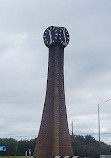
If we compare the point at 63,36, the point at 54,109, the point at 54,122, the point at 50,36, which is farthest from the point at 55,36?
the point at 54,122

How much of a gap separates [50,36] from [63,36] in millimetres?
1803

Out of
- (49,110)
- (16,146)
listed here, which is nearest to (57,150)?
(49,110)

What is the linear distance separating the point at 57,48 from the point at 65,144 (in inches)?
508

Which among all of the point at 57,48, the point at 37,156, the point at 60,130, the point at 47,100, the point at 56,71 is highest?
the point at 57,48

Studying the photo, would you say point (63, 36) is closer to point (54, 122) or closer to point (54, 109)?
point (54, 109)

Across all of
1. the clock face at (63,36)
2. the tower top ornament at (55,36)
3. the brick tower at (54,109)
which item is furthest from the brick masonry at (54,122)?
the clock face at (63,36)

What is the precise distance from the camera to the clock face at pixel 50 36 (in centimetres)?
4578

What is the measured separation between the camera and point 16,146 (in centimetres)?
9550

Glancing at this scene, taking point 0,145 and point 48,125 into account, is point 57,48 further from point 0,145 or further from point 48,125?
point 0,145

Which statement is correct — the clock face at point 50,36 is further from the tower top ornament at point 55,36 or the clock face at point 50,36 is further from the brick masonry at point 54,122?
the brick masonry at point 54,122

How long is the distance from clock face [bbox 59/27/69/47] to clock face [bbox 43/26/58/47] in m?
0.75

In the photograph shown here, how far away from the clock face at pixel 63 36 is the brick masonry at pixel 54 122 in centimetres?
136

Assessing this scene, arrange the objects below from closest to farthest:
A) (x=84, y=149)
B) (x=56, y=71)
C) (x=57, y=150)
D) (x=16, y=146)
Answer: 1. (x=57, y=150)
2. (x=56, y=71)
3. (x=84, y=149)
4. (x=16, y=146)

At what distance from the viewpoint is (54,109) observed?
4366 cm
